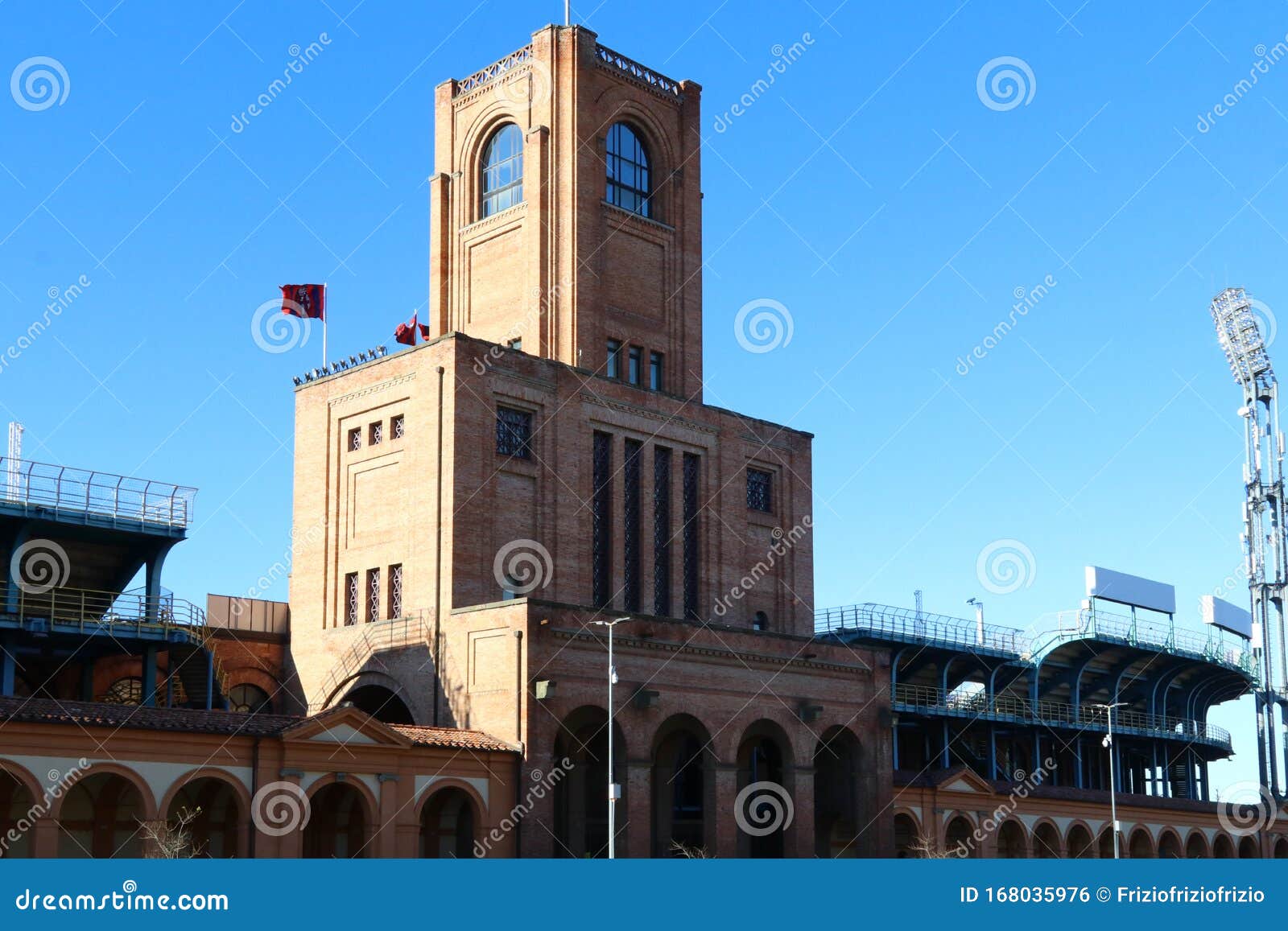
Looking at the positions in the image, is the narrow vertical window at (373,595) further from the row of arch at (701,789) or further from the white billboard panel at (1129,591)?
the white billboard panel at (1129,591)

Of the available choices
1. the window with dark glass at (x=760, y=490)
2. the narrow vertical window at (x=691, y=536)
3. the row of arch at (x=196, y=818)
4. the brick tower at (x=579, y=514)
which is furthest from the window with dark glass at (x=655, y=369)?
the row of arch at (x=196, y=818)

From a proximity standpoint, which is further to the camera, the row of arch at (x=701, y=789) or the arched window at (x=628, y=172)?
the arched window at (x=628, y=172)

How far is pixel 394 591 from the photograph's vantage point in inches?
2238

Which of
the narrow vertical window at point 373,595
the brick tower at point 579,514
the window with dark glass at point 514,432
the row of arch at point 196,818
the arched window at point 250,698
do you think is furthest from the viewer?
the arched window at point 250,698

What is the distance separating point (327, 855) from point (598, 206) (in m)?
27.4

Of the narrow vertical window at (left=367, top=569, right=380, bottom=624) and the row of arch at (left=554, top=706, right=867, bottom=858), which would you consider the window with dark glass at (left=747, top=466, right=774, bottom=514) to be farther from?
the narrow vertical window at (left=367, top=569, right=380, bottom=624)

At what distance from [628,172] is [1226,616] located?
51.8 metres

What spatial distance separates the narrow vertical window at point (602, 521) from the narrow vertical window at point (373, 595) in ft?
25.4

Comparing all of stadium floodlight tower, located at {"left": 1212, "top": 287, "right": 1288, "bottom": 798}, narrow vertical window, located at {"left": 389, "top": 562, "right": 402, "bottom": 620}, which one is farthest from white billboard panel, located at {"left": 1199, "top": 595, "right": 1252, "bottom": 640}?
narrow vertical window, located at {"left": 389, "top": 562, "right": 402, "bottom": 620}

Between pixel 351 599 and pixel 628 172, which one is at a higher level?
pixel 628 172

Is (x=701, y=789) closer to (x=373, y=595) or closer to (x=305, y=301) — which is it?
(x=373, y=595)

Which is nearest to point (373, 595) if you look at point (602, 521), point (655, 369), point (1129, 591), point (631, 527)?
point (602, 521)

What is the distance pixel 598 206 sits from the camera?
207 ft

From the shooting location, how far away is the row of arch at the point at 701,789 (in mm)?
53688
